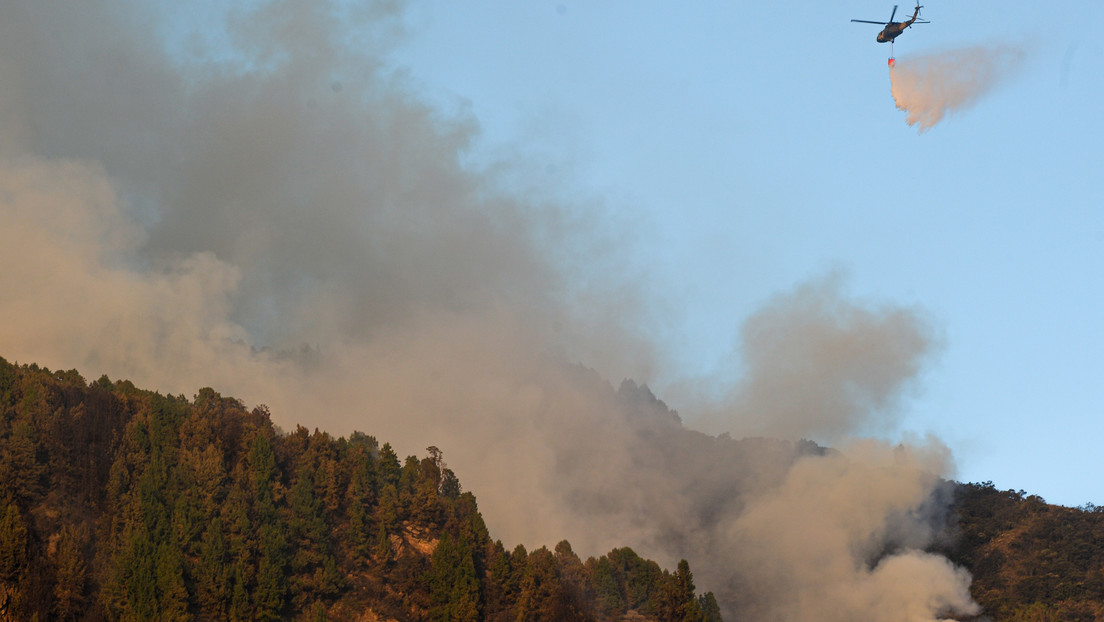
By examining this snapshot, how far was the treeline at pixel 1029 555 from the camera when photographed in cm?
16425

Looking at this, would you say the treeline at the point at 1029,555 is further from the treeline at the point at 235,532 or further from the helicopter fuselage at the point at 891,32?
the helicopter fuselage at the point at 891,32

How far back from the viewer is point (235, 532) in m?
116

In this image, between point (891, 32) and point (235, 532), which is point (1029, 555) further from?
point (235, 532)

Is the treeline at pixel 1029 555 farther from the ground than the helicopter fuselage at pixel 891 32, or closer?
closer

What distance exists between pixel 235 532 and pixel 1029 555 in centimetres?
11742

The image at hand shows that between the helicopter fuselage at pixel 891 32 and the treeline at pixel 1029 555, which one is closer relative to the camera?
the helicopter fuselage at pixel 891 32

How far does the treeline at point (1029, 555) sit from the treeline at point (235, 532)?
178 feet

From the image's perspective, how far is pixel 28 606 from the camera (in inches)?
3812

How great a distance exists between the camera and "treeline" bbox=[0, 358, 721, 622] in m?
104

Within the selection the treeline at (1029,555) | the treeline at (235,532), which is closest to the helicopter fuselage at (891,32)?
the treeline at (235,532)

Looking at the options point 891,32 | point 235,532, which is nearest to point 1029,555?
point 891,32

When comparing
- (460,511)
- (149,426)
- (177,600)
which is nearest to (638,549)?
(460,511)

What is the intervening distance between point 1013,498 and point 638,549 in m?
61.1

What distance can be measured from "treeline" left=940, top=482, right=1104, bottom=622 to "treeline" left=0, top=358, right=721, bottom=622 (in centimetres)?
5412
